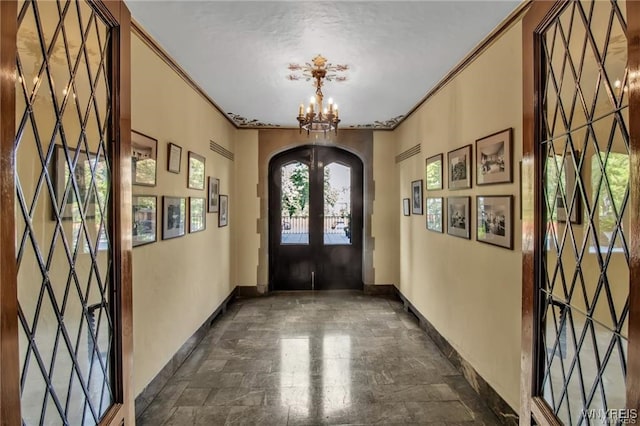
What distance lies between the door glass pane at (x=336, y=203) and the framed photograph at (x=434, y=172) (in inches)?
82.1

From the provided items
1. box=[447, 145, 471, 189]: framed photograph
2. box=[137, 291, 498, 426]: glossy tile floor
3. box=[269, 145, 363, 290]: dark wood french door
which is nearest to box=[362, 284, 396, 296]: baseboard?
box=[269, 145, 363, 290]: dark wood french door

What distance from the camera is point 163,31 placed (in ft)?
7.90

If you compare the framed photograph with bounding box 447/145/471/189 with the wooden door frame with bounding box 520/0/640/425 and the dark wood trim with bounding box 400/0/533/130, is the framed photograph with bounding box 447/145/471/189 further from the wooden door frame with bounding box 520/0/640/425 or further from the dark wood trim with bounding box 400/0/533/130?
the wooden door frame with bounding box 520/0/640/425

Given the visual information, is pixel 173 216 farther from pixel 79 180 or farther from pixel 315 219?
pixel 315 219

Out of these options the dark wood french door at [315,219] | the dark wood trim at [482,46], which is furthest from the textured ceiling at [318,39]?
the dark wood french door at [315,219]

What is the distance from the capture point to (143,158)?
8.23 feet

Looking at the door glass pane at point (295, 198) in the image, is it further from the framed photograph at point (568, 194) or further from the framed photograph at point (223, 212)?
the framed photograph at point (568, 194)

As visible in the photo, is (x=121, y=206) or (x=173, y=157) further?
(x=173, y=157)

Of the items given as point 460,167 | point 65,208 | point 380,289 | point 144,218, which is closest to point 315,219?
point 380,289

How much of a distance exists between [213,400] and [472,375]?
2.09 m

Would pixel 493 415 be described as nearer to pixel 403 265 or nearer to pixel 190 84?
pixel 403 265

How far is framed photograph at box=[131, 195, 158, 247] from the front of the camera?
2418 millimetres

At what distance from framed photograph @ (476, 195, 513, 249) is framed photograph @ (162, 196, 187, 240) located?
2.59m

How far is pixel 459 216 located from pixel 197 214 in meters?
2.70
